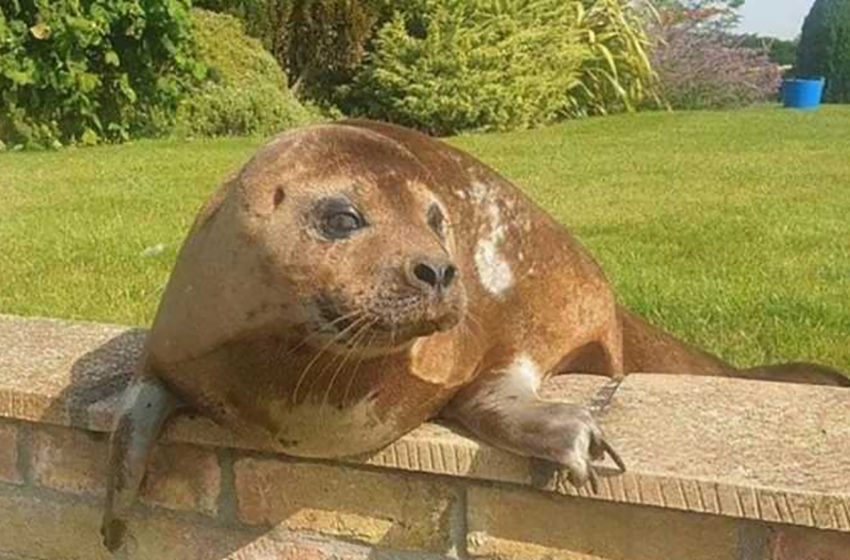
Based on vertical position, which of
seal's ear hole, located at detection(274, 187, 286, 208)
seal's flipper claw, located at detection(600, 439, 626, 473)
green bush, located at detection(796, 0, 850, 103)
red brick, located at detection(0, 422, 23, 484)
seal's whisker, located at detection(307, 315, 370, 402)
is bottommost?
green bush, located at detection(796, 0, 850, 103)

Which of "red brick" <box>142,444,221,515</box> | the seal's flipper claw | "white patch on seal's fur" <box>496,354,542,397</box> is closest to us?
the seal's flipper claw

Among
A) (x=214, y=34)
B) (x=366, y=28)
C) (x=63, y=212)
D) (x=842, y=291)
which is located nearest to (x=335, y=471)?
(x=842, y=291)

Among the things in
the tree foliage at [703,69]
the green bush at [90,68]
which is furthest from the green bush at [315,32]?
the tree foliage at [703,69]

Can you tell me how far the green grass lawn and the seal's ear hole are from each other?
1.96 m

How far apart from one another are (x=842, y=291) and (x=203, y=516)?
2538 millimetres

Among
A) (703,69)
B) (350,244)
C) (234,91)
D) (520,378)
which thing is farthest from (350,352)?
(703,69)

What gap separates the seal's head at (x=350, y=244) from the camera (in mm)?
1774

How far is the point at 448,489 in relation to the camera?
2160 millimetres

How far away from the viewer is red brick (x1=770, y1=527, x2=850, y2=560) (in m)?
1.91

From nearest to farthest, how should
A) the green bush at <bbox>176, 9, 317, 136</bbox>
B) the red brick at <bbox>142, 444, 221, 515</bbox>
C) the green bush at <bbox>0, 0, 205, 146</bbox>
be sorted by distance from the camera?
the red brick at <bbox>142, 444, 221, 515</bbox> → the green bush at <bbox>0, 0, 205, 146</bbox> → the green bush at <bbox>176, 9, 317, 136</bbox>

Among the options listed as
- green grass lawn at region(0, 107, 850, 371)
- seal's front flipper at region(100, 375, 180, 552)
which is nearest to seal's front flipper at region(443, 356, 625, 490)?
seal's front flipper at region(100, 375, 180, 552)

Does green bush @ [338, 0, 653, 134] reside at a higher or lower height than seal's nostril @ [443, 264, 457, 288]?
lower

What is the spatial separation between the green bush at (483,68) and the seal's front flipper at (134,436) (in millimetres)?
9134

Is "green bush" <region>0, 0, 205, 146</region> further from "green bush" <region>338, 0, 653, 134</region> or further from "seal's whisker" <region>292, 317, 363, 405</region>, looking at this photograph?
"seal's whisker" <region>292, 317, 363, 405</region>
